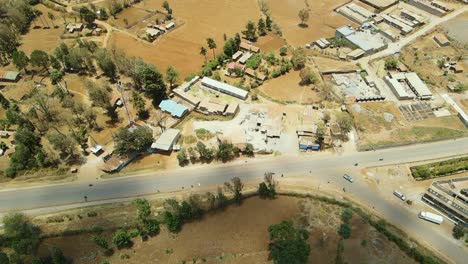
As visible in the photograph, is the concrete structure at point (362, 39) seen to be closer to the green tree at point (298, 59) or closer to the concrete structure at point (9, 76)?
the green tree at point (298, 59)

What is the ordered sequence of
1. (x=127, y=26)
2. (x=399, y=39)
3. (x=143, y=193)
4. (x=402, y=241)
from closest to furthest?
(x=402, y=241) → (x=143, y=193) → (x=399, y=39) → (x=127, y=26)

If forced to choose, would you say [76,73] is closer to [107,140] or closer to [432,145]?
[107,140]

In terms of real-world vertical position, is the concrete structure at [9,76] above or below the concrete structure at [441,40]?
below

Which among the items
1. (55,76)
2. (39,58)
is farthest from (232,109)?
(39,58)

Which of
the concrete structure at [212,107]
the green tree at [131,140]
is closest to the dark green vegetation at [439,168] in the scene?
the concrete structure at [212,107]

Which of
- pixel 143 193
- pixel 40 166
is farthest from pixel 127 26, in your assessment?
pixel 143 193

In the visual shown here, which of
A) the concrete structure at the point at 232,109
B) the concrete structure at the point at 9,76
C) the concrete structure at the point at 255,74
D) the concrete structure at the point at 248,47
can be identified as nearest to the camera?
the concrete structure at the point at 232,109

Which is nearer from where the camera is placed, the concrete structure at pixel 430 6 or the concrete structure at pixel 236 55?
the concrete structure at pixel 236 55
